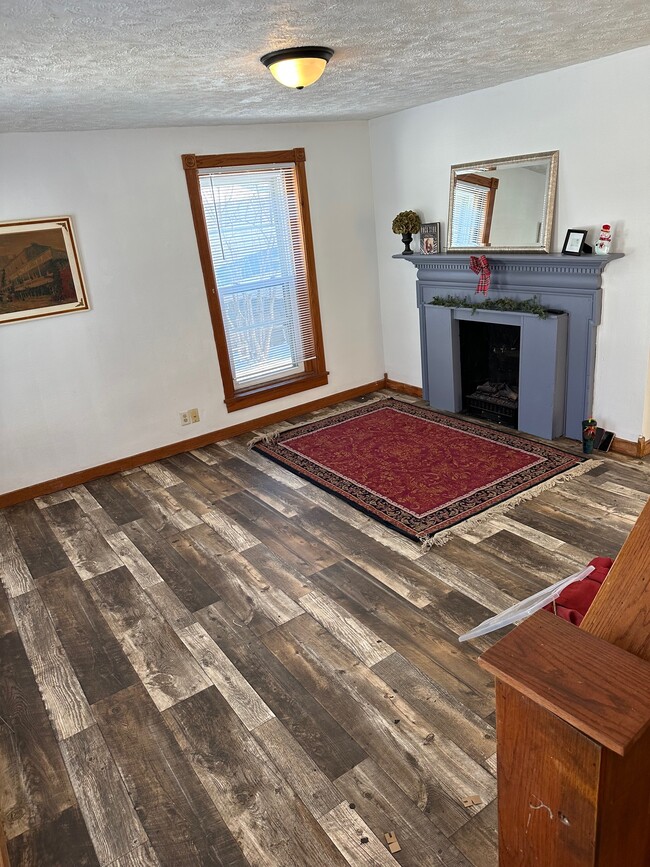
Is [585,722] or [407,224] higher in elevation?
[407,224]

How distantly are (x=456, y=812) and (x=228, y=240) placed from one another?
4153 mm

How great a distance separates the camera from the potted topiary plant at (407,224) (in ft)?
16.3

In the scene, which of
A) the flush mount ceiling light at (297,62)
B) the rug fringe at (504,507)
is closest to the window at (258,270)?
the flush mount ceiling light at (297,62)

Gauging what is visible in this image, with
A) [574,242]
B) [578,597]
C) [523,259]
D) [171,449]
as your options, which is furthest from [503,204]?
[578,597]

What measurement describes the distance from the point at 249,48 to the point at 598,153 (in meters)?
2.36

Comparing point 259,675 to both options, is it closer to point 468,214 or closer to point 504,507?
point 504,507

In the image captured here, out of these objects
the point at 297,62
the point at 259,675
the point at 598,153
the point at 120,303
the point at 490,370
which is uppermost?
the point at 297,62

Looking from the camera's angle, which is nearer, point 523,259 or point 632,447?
point 632,447

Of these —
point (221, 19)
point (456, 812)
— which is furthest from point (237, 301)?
point (456, 812)

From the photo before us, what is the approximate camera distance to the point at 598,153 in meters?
3.74

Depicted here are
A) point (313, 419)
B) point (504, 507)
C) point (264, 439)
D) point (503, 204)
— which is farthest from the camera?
point (313, 419)

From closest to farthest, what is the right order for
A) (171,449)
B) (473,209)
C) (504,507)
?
1. (504,507)
2. (473,209)
3. (171,449)

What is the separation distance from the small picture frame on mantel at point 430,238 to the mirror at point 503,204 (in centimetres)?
14

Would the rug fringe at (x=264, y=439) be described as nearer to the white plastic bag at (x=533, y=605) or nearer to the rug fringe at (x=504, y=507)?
the rug fringe at (x=504, y=507)
